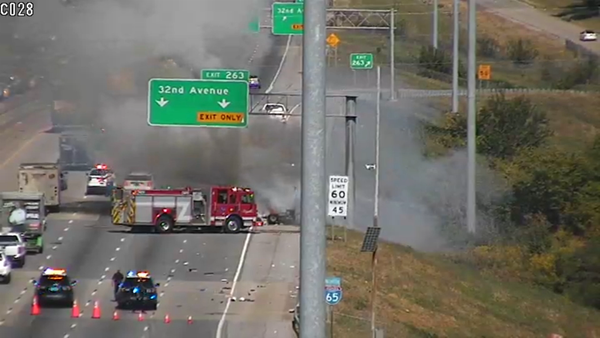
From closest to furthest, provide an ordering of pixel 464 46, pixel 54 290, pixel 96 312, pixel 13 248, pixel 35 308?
pixel 96 312, pixel 35 308, pixel 54 290, pixel 13 248, pixel 464 46

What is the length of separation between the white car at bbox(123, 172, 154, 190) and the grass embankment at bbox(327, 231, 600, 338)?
1207 centimetres

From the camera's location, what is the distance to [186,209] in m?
58.6

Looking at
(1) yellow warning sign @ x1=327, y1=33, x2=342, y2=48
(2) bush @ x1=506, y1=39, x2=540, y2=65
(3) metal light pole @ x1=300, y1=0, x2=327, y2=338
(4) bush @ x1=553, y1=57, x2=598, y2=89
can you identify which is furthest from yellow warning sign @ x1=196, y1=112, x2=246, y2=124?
(2) bush @ x1=506, y1=39, x2=540, y2=65

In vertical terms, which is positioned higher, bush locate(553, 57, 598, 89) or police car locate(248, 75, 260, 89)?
bush locate(553, 57, 598, 89)

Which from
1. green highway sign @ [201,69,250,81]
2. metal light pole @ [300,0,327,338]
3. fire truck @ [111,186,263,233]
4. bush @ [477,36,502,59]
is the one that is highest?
bush @ [477,36,502,59]

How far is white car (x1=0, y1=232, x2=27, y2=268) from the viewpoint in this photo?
164 ft

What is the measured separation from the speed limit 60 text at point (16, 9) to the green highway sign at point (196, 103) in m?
44.1

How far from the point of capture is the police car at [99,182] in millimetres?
68625

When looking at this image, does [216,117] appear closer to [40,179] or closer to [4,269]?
[4,269]

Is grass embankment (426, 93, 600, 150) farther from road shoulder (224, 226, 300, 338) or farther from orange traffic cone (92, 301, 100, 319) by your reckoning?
orange traffic cone (92, 301, 100, 319)

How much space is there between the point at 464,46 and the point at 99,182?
179ft

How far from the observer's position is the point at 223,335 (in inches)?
1508

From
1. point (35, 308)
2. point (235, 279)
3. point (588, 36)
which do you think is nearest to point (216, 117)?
point (35, 308)

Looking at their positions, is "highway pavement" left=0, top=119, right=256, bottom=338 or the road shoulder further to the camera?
"highway pavement" left=0, top=119, right=256, bottom=338
